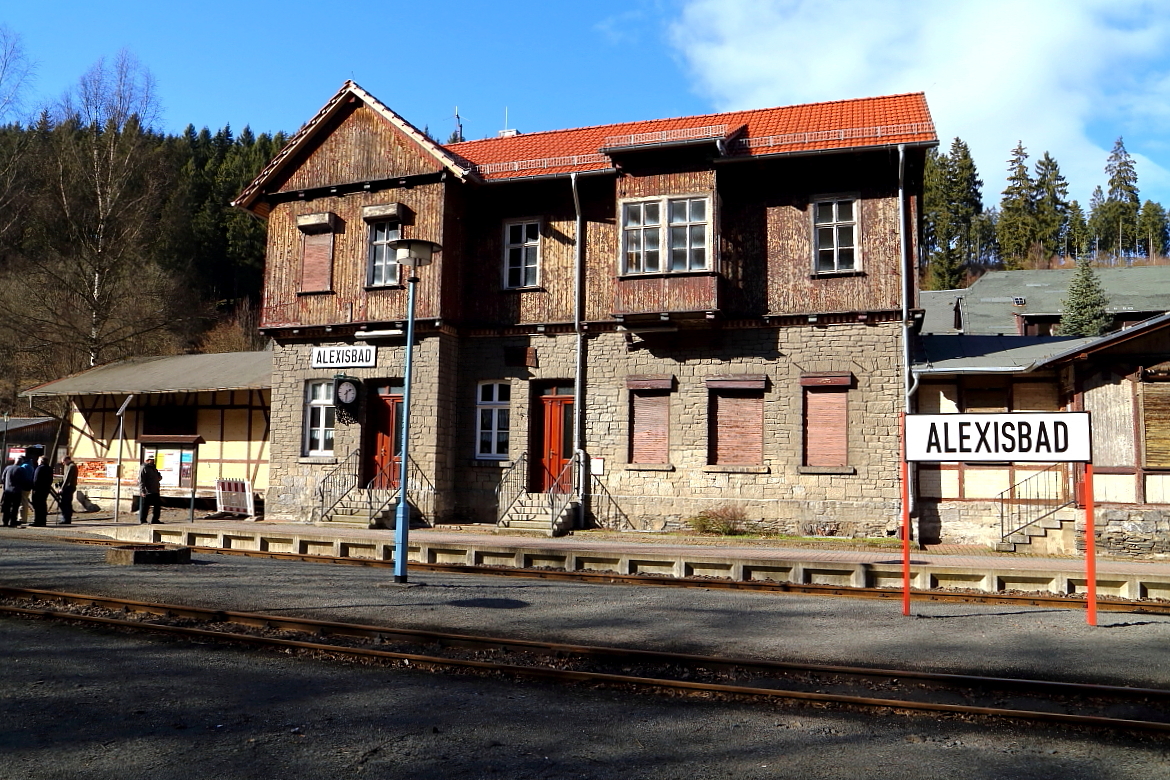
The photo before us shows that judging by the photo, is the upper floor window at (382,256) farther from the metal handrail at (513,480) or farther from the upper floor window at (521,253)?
the metal handrail at (513,480)

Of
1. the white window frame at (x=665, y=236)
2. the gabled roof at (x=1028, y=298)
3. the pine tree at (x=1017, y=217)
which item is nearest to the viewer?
the white window frame at (x=665, y=236)

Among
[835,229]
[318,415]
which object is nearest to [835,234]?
[835,229]

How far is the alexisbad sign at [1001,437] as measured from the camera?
31.1 ft

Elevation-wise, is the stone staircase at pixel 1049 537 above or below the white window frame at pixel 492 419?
below

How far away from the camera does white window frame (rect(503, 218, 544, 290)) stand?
2138 cm

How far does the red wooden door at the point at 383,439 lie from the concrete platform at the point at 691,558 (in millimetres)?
2054

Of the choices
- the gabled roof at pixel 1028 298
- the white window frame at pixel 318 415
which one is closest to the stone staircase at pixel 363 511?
the white window frame at pixel 318 415

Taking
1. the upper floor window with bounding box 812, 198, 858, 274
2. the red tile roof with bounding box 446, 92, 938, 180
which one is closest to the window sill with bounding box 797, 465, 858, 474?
the upper floor window with bounding box 812, 198, 858, 274

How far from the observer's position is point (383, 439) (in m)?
21.6

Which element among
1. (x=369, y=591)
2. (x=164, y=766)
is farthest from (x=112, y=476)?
(x=164, y=766)

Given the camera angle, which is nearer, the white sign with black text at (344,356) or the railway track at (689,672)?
the railway track at (689,672)

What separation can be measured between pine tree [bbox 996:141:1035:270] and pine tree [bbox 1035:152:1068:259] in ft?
2.55

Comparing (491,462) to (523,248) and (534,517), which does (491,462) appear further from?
(523,248)

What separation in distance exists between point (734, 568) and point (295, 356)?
13.3m
